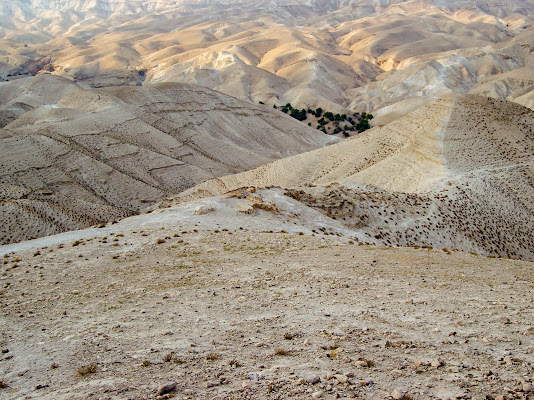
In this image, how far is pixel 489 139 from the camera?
31484 millimetres

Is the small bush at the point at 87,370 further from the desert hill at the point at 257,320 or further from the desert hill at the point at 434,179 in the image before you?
the desert hill at the point at 434,179

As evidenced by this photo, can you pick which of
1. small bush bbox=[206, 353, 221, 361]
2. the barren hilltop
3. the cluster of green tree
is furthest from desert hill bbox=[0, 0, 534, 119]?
small bush bbox=[206, 353, 221, 361]

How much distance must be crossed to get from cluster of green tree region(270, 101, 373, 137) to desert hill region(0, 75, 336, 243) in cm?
804

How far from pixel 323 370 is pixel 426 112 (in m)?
34.8

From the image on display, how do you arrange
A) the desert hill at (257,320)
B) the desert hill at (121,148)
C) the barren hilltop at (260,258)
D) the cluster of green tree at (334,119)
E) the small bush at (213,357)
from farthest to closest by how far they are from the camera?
1. the cluster of green tree at (334,119)
2. the desert hill at (121,148)
3. the small bush at (213,357)
4. the barren hilltop at (260,258)
5. the desert hill at (257,320)

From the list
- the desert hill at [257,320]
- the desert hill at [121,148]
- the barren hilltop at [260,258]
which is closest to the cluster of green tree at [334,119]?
the desert hill at [121,148]

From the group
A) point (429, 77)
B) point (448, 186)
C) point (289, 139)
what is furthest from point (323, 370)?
point (429, 77)

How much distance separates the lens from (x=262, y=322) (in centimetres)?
864

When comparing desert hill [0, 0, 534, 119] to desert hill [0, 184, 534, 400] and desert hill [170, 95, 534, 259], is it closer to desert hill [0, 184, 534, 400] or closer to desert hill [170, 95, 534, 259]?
desert hill [170, 95, 534, 259]

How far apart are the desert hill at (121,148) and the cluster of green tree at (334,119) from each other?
26.4 feet

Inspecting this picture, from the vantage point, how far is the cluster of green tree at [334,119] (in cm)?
7562

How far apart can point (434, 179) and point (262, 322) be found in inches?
864

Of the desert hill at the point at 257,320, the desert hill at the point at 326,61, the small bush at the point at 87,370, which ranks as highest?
the small bush at the point at 87,370

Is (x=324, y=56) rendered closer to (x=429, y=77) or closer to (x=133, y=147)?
(x=429, y=77)
